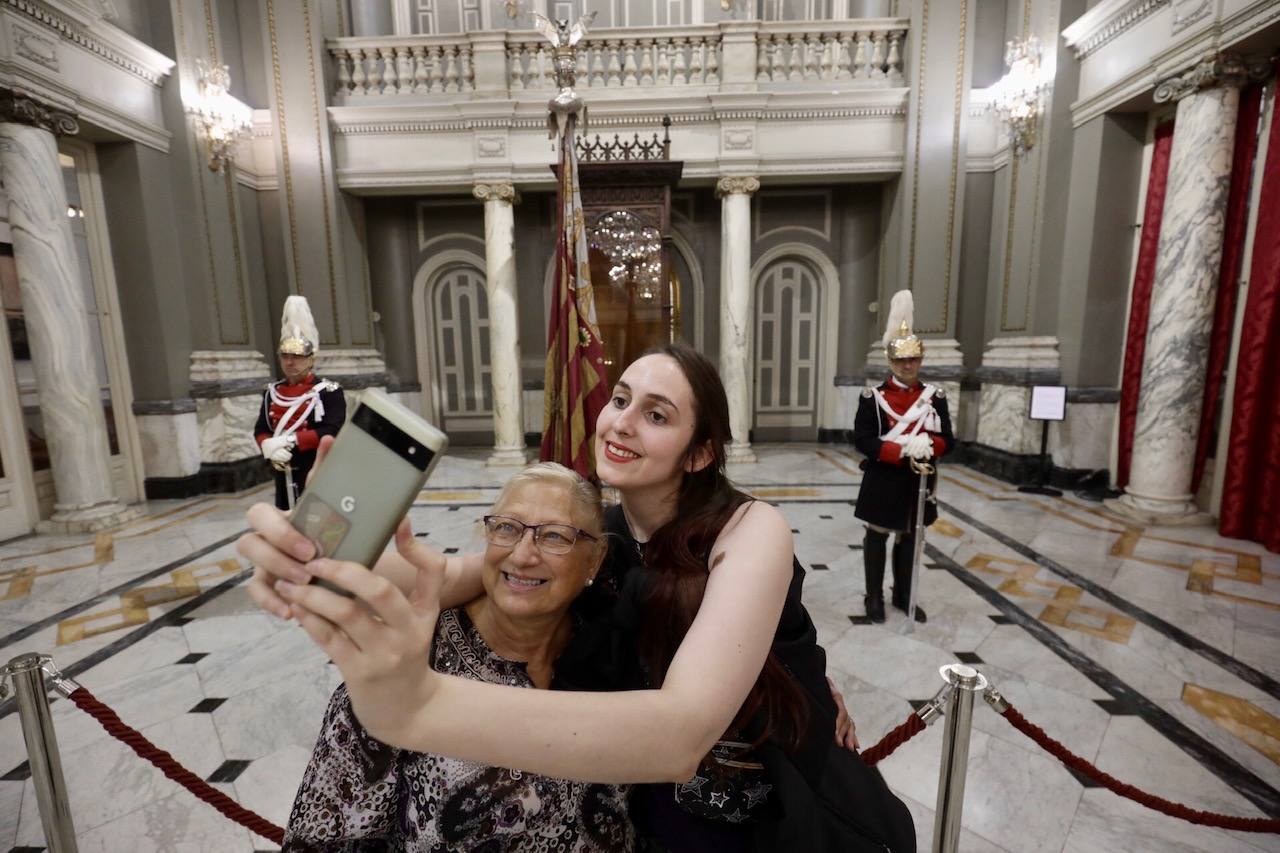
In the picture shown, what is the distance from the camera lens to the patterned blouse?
3.49 ft

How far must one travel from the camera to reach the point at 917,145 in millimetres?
7316

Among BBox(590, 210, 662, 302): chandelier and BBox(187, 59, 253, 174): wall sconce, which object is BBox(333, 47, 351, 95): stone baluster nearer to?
BBox(187, 59, 253, 174): wall sconce

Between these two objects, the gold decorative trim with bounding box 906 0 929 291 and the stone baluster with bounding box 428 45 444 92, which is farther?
the stone baluster with bounding box 428 45 444 92

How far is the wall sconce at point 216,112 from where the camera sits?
6223 mm

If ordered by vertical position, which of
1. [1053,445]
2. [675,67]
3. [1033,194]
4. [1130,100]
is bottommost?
[1053,445]

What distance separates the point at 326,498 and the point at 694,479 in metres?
0.82

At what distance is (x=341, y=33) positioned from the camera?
7.93 meters

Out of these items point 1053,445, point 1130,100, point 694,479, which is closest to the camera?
point 694,479

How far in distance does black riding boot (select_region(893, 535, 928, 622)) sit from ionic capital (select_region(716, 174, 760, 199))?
558 centimetres

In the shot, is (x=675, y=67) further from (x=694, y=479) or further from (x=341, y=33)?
(x=694, y=479)

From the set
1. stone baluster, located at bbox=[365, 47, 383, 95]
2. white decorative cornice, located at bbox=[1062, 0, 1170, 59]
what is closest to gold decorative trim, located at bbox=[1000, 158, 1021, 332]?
white decorative cornice, located at bbox=[1062, 0, 1170, 59]

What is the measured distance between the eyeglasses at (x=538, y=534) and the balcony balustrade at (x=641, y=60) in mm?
7806

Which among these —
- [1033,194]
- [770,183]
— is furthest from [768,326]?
[1033,194]

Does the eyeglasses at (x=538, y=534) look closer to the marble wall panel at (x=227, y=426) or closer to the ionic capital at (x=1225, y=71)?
the ionic capital at (x=1225, y=71)
